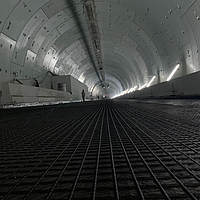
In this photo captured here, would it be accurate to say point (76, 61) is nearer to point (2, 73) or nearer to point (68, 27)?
point (68, 27)

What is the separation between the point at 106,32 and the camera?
18203mm

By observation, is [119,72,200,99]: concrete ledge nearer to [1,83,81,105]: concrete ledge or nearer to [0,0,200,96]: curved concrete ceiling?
[0,0,200,96]: curved concrete ceiling

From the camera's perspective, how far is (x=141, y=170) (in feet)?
3.51

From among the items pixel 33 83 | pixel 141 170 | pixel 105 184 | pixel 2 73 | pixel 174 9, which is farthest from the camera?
pixel 33 83

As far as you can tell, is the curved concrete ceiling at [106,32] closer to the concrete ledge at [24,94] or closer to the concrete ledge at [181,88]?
the concrete ledge at [181,88]

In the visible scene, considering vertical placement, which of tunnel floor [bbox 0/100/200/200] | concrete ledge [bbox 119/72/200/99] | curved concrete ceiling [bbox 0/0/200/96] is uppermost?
curved concrete ceiling [bbox 0/0/200/96]

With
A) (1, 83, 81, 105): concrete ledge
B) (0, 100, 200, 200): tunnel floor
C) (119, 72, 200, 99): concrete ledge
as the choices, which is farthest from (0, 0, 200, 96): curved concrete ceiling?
(0, 100, 200, 200): tunnel floor

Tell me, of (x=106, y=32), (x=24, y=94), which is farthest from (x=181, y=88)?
(x=106, y=32)

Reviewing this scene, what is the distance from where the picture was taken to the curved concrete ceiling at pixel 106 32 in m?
9.77

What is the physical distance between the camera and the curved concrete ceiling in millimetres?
9766

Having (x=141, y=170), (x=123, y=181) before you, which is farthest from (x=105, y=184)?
(x=141, y=170)

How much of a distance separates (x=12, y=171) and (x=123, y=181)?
751mm

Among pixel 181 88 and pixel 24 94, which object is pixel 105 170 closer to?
pixel 181 88

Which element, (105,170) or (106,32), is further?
A: (106,32)
